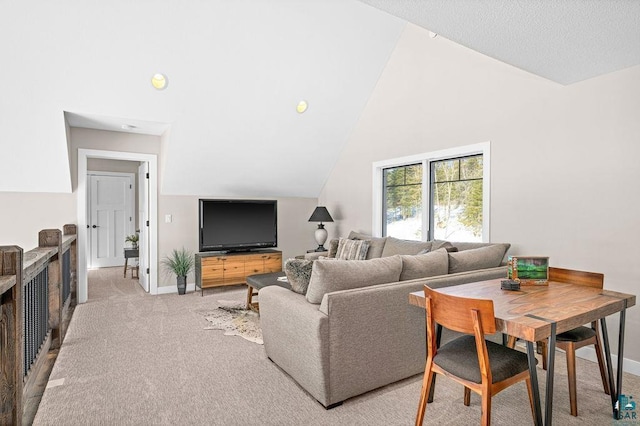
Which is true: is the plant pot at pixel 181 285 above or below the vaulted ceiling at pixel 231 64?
below

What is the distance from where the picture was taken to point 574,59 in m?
2.65

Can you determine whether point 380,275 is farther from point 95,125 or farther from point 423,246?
point 95,125

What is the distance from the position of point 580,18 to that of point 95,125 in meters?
5.10

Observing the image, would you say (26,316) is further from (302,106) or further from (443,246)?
(302,106)

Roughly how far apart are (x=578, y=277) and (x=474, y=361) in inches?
47.2

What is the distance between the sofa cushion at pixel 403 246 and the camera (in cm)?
416

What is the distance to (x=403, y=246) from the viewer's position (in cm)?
435

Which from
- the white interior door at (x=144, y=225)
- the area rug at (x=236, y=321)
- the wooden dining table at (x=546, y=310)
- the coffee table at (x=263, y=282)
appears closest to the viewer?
the wooden dining table at (x=546, y=310)

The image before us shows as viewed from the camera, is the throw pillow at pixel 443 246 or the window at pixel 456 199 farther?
the window at pixel 456 199

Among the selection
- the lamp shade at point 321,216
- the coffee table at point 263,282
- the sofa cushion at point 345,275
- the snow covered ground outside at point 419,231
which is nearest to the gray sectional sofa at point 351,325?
the sofa cushion at point 345,275

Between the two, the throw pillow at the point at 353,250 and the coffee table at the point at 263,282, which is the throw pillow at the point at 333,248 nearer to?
the throw pillow at the point at 353,250

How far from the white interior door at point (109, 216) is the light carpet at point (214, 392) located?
14.1 ft

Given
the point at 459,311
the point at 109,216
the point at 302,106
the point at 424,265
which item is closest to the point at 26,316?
the point at 459,311

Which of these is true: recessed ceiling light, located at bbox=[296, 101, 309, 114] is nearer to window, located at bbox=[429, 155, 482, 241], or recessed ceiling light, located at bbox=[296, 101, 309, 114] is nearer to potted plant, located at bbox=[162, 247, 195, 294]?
window, located at bbox=[429, 155, 482, 241]
